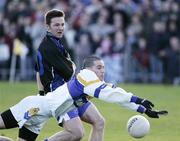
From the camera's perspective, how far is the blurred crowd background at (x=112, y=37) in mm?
26547

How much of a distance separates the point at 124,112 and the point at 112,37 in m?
8.49

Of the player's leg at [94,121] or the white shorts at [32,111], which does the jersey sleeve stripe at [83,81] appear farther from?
the player's leg at [94,121]

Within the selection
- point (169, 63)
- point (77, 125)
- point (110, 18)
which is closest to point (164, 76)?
point (169, 63)

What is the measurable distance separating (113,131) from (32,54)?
12.9m

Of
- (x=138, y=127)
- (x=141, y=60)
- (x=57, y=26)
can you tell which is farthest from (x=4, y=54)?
(x=138, y=127)

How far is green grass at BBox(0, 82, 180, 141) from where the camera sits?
14.4 metres

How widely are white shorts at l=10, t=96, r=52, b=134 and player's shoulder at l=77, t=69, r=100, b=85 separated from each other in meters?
0.65

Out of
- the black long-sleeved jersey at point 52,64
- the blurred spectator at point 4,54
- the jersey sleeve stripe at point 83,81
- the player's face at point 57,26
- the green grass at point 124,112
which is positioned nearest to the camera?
the jersey sleeve stripe at point 83,81

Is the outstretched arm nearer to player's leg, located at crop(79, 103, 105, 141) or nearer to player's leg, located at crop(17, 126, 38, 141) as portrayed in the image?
player's leg, located at crop(79, 103, 105, 141)

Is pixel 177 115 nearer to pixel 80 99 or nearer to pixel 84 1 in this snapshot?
pixel 80 99

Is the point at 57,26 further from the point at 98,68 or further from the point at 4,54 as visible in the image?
the point at 4,54

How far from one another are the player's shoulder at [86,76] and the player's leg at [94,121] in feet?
3.43

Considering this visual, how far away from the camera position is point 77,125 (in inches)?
436

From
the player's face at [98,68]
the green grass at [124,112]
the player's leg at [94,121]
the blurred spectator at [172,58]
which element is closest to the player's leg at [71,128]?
the player's leg at [94,121]
